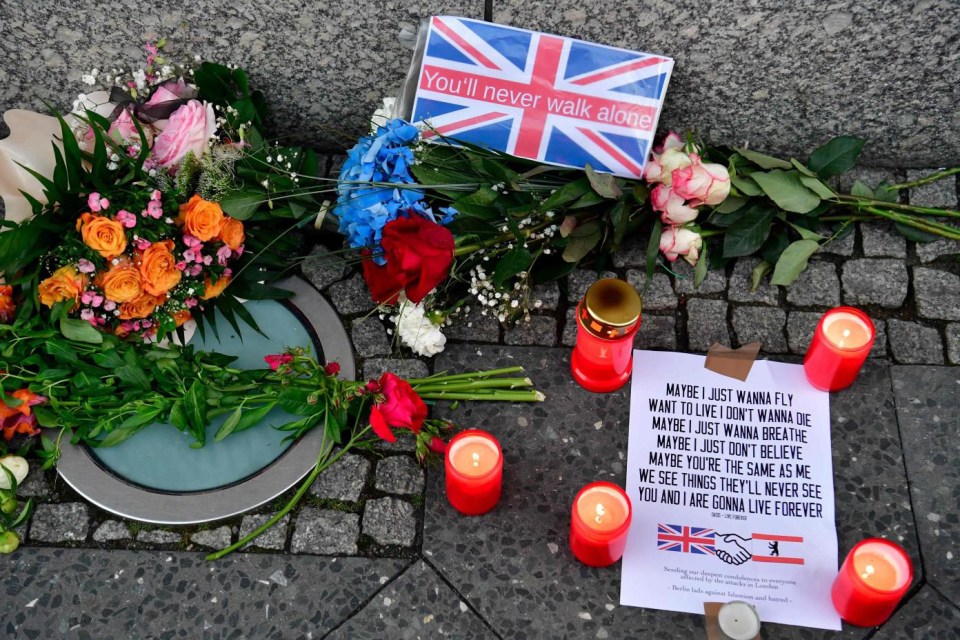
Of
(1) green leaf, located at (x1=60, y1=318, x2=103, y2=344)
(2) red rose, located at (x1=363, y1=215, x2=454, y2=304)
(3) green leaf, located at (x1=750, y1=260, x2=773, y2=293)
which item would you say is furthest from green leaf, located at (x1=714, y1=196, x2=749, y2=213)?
(1) green leaf, located at (x1=60, y1=318, x2=103, y2=344)

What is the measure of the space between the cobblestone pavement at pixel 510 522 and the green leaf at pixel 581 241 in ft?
0.61

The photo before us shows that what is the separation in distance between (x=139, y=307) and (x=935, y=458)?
7.77 feet

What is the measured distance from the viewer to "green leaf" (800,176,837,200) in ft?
8.53

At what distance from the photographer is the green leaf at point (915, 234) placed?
8.66ft

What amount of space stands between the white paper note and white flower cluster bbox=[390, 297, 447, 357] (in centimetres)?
62

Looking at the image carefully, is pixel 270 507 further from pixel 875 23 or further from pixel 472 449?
pixel 875 23

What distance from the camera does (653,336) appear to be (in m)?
2.54

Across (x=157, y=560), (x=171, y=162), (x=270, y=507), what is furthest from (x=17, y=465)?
(x=171, y=162)

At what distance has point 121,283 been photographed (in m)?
2.27

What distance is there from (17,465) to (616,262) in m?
1.94

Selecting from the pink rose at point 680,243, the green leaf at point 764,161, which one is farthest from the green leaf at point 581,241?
the green leaf at point 764,161

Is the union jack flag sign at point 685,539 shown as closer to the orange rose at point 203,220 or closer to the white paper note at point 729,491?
the white paper note at point 729,491

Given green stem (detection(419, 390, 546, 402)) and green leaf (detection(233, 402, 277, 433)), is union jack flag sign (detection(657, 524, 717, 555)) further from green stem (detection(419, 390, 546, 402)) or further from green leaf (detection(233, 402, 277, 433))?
green leaf (detection(233, 402, 277, 433))

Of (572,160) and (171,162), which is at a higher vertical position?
(572,160)
